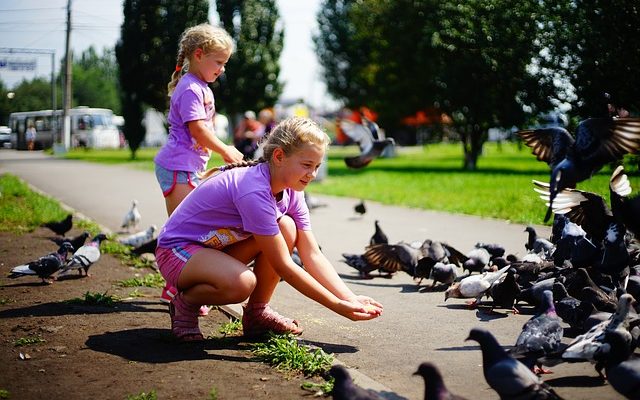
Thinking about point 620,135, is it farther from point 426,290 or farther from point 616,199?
point 426,290

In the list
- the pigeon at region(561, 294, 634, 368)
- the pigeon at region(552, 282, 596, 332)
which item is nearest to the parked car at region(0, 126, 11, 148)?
the pigeon at region(552, 282, 596, 332)

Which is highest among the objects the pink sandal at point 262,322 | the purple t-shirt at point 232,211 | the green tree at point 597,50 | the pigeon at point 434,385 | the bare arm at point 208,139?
the green tree at point 597,50

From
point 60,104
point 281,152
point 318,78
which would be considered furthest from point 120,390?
point 318,78

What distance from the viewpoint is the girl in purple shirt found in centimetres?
402

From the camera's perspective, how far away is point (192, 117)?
5.44m

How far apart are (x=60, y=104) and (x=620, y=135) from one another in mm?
12515

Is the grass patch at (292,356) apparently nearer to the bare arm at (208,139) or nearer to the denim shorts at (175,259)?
the denim shorts at (175,259)

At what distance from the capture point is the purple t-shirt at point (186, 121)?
5438 millimetres

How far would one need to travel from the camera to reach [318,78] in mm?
57875

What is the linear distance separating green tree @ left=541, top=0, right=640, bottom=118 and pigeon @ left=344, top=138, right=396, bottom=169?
3179 millimetres

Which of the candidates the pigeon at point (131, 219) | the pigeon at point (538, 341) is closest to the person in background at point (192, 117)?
the pigeon at point (538, 341)

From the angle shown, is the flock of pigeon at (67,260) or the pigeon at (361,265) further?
the pigeon at (361,265)

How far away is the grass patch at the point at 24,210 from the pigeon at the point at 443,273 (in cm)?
636

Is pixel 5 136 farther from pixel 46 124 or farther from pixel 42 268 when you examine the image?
pixel 42 268
